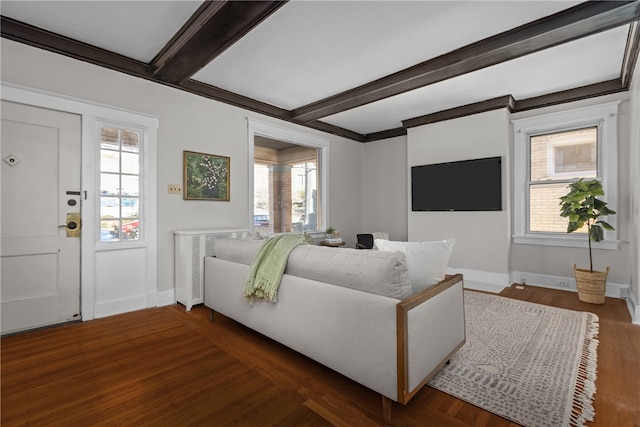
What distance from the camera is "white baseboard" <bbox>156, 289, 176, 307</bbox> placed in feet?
11.1

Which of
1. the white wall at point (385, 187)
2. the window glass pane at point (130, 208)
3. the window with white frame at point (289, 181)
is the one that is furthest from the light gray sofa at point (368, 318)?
the white wall at point (385, 187)

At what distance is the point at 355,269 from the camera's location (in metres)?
1.72

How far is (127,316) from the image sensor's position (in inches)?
120

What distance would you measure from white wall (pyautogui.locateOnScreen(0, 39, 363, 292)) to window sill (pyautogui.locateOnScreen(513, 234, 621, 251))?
3.88 metres

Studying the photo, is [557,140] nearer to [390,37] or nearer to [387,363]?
[390,37]

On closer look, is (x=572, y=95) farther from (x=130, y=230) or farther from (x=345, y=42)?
(x=130, y=230)

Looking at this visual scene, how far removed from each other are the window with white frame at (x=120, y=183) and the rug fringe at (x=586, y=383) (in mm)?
3858

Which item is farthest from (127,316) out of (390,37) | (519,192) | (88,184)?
(519,192)

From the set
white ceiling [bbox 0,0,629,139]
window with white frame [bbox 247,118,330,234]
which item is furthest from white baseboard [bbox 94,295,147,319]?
white ceiling [bbox 0,0,629,139]

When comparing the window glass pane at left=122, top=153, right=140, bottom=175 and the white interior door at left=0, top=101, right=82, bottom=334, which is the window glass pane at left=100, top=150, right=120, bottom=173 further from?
the white interior door at left=0, top=101, right=82, bottom=334

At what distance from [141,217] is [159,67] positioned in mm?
1599

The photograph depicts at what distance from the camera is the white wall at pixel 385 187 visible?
18.5ft

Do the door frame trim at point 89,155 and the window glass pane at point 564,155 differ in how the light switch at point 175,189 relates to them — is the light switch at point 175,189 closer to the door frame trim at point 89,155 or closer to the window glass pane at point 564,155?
the door frame trim at point 89,155

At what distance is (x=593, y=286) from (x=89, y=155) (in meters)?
5.63
